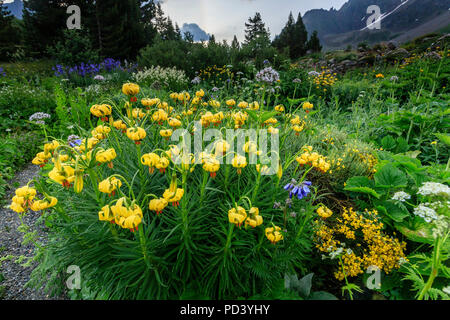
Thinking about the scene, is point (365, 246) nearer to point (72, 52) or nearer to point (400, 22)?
point (72, 52)

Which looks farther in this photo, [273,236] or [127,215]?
[273,236]

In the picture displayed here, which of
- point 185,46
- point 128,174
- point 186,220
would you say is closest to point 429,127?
point 186,220

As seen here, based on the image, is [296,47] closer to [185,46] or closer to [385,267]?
[185,46]

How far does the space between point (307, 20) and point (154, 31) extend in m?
133

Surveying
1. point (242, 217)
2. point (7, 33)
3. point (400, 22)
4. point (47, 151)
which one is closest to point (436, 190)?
point (242, 217)

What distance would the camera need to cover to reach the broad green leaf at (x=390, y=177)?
1888 millimetres

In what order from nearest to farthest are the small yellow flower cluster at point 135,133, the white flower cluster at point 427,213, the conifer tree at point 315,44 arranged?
the white flower cluster at point 427,213, the small yellow flower cluster at point 135,133, the conifer tree at point 315,44

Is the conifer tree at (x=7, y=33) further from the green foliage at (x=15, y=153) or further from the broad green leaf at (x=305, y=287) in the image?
the broad green leaf at (x=305, y=287)

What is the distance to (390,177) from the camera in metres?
1.94

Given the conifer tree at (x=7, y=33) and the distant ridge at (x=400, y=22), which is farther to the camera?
the distant ridge at (x=400, y=22)

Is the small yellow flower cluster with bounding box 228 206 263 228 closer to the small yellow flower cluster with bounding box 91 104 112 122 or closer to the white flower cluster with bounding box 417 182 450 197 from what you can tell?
the white flower cluster with bounding box 417 182 450 197

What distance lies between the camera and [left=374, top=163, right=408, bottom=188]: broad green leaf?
6.20ft

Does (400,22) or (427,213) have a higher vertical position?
(400,22)

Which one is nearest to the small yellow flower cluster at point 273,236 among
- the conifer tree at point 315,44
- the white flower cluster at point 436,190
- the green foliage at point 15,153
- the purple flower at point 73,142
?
the white flower cluster at point 436,190
